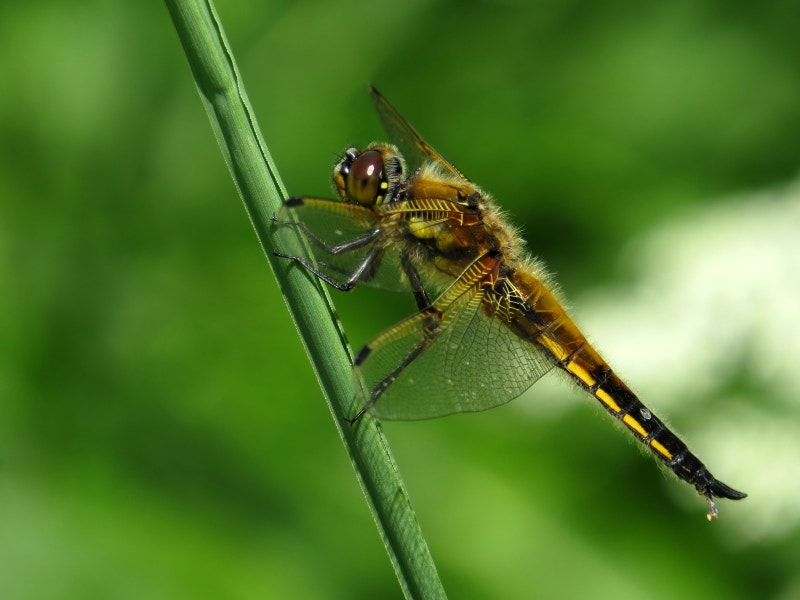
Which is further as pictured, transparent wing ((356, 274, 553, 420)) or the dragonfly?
the dragonfly

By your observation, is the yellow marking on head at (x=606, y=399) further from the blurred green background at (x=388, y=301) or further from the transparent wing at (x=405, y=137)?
the transparent wing at (x=405, y=137)

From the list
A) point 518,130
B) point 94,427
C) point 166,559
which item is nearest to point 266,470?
point 166,559

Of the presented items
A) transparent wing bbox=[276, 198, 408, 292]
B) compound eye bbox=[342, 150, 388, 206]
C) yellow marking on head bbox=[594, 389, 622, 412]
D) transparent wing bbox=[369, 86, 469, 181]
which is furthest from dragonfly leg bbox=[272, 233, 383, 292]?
yellow marking on head bbox=[594, 389, 622, 412]

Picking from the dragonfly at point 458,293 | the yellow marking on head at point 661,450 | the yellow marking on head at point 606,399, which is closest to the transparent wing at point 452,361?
the dragonfly at point 458,293

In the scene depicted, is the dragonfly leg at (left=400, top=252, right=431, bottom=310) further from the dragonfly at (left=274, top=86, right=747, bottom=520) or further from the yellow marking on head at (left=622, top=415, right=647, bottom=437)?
the yellow marking on head at (left=622, top=415, right=647, bottom=437)

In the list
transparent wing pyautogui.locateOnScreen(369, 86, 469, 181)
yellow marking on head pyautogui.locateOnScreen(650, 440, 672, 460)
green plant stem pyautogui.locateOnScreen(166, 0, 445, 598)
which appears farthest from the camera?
transparent wing pyautogui.locateOnScreen(369, 86, 469, 181)

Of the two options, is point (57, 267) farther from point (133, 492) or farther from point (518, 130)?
point (518, 130)
